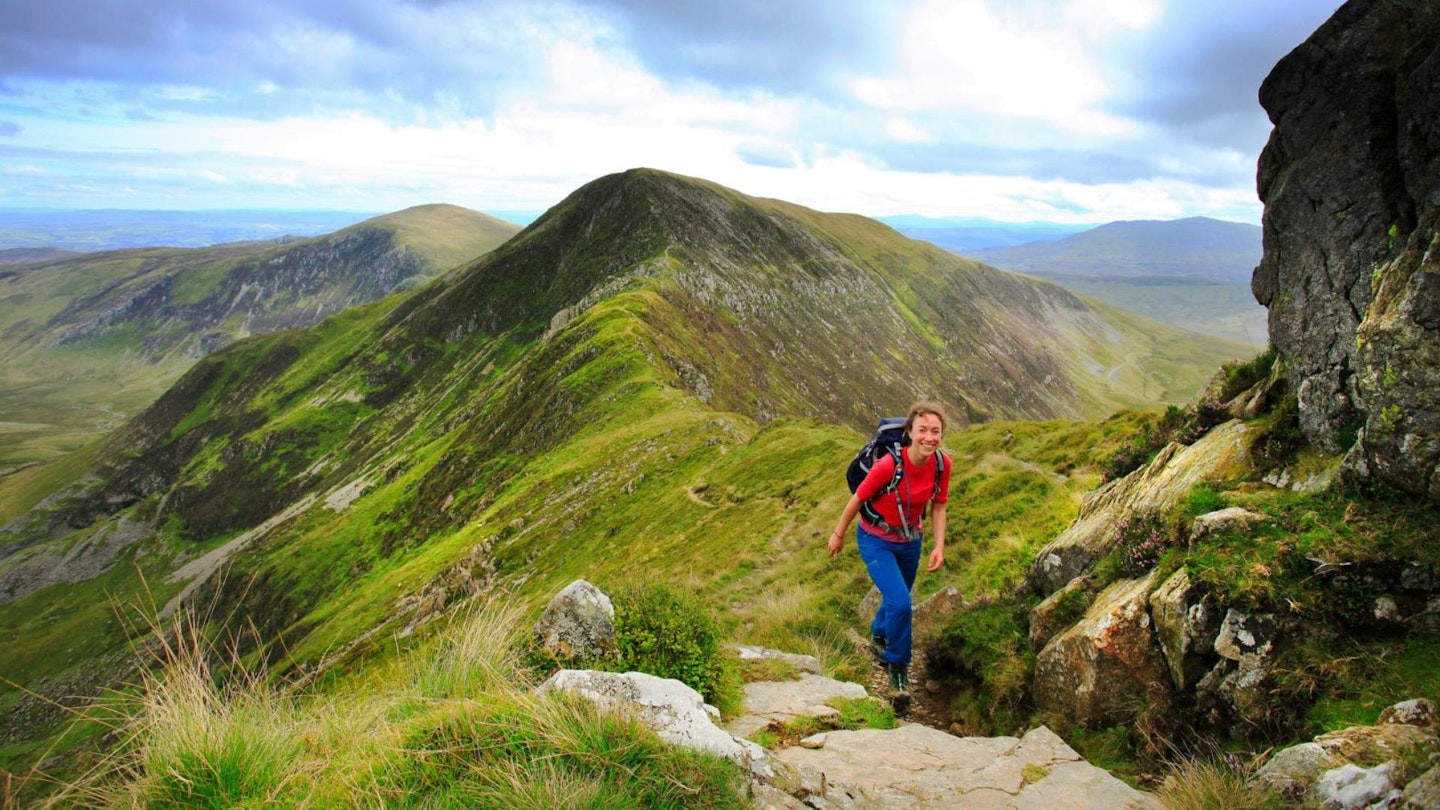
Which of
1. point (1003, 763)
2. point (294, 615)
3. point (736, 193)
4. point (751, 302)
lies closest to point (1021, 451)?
point (1003, 763)

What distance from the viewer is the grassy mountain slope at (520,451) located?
3797 cm

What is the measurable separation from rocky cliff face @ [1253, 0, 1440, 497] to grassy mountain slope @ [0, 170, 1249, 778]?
6.78 metres

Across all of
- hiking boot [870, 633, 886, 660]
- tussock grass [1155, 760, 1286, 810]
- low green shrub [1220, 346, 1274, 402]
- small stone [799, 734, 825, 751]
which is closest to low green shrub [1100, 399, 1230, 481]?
low green shrub [1220, 346, 1274, 402]

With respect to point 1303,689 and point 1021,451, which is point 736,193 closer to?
point 1021,451

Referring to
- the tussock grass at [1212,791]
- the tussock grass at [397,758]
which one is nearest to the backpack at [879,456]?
the tussock grass at [1212,791]

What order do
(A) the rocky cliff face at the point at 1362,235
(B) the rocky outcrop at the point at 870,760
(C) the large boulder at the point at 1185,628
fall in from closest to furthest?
(B) the rocky outcrop at the point at 870,760
(A) the rocky cliff face at the point at 1362,235
(C) the large boulder at the point at 1185,628

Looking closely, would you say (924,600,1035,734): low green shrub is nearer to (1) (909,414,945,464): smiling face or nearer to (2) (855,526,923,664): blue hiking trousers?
(2) (855,526,923,664): blue hiking trousers

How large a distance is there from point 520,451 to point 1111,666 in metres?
69.5

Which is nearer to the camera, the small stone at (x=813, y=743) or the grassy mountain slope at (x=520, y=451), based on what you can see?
the small stone at (x=813, y=743)

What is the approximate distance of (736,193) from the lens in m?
196

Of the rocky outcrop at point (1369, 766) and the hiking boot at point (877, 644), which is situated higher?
the rocky outcrop at point (1369, 766)

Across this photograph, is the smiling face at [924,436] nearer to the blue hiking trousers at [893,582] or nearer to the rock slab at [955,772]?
the blue hiking trousers at [893,582]

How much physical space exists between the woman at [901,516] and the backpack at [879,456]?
0.08 ft

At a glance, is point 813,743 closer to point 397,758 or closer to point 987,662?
point 987,662
